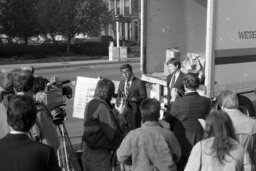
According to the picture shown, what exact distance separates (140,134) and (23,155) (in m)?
1.32

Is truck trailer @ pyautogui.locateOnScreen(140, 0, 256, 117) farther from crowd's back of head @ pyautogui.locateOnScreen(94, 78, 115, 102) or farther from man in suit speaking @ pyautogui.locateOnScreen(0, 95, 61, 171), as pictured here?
man in suit speaking @ pyautogui.locateOnScreen(0, 95, 61, 171)

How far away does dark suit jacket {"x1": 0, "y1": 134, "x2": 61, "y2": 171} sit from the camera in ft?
9.01

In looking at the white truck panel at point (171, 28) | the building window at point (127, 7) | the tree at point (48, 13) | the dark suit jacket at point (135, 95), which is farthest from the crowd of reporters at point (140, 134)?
the building window at point (127, 7)

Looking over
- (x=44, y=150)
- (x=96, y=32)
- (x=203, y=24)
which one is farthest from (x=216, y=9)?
(x=96, y=32)

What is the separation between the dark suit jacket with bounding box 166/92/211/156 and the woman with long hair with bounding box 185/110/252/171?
1476 mm

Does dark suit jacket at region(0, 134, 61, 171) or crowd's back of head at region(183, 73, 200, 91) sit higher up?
crowd's back of head at region(183, 73, 200, 91)

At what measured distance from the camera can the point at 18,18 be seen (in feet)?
108

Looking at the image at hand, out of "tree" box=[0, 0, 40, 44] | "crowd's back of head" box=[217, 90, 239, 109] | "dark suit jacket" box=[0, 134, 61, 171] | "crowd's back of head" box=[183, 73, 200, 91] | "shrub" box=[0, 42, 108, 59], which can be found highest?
"tree" box=[0, 0, 40, 44]

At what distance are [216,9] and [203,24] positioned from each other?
3.07 meters

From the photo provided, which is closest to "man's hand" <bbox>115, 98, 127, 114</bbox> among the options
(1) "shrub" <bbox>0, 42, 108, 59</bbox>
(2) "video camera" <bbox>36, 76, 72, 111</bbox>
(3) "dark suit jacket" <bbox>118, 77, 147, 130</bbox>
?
(3) "dark suit jacket" <bbox>118, 77, 147, 130</bbox>

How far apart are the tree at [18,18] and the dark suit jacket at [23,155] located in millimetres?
31525

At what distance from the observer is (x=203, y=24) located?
9703 mm

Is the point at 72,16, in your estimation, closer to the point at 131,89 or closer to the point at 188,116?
the point at 131,89

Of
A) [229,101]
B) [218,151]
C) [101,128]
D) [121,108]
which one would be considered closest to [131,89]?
[121,108]
